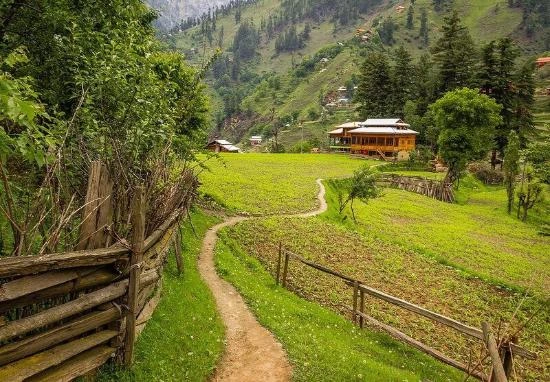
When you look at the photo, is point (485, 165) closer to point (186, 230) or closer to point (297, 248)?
point (297, 248)

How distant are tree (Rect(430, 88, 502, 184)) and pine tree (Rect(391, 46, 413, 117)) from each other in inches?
1441

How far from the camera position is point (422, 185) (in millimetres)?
57125

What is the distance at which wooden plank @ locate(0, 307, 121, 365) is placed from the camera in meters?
5.61

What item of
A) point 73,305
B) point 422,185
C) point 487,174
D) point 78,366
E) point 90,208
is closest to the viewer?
point 73,305

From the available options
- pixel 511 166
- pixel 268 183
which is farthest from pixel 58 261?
pixel 511 166

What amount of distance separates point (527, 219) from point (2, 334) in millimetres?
54865

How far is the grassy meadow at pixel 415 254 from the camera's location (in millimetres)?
18062

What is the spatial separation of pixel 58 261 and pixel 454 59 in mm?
85968

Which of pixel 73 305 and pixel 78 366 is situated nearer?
pixel 73 305

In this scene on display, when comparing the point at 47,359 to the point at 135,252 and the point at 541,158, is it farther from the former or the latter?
the point at 541,158

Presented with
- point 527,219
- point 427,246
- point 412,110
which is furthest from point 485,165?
point 427,246

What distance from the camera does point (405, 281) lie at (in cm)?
2181

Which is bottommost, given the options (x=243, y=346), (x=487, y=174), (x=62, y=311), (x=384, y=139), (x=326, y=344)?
(x=326, y=344)

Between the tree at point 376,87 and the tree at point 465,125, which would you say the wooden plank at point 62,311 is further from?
the tree at point 376,87
